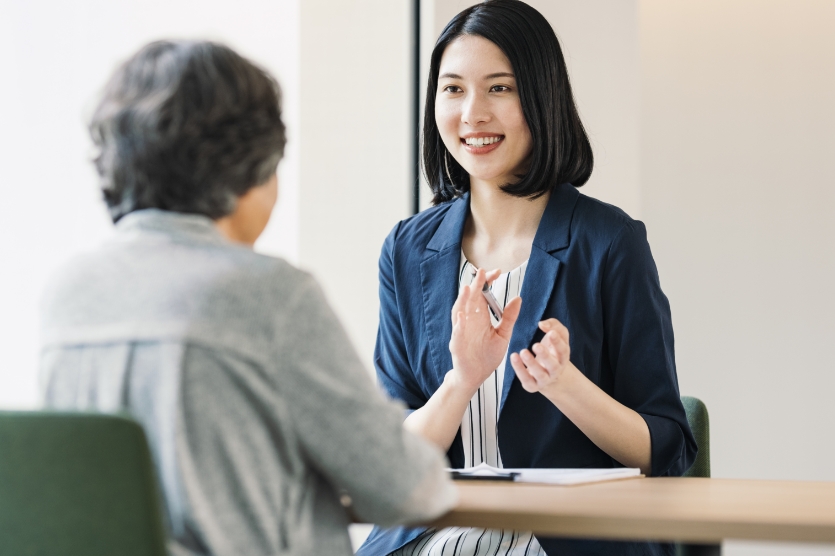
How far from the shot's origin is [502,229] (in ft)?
6.61

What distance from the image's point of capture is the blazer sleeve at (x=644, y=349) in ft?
5.60

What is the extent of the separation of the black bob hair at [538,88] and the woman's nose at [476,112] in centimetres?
8

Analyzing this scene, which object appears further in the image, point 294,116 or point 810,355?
point 810,355

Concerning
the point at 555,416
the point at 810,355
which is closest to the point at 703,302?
the point at 810,355

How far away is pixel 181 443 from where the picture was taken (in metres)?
0.95

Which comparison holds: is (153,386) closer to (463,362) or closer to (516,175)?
(463,362)

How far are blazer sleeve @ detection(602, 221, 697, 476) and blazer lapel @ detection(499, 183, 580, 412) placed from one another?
108 millimetres

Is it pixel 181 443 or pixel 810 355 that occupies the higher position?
pixel 181 443

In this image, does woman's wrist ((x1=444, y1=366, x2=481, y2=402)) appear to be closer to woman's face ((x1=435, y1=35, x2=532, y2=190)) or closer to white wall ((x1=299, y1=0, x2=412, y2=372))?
woman's face ((x1=435, y1=35, x2=532, y2=190))

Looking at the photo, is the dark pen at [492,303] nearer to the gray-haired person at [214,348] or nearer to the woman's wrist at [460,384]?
the woman's wrist at [460,384]

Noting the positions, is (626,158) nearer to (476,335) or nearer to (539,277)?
(539,277)

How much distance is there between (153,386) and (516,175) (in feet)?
3.87

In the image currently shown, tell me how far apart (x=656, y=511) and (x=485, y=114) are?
1.02m

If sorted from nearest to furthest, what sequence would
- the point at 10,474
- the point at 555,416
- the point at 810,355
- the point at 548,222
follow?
the point at 10,474
the point at 555,416
the point at 548,222
the point at 810,355
